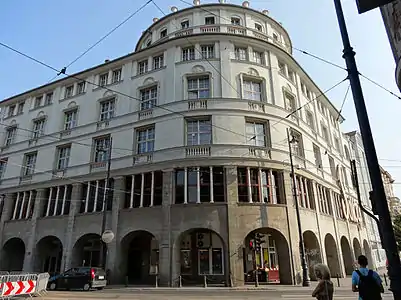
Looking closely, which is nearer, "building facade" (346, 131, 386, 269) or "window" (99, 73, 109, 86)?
"window" (99, 73, 109, 86)

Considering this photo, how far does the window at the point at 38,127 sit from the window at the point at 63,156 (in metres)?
4.04

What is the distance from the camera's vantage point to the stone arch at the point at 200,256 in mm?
20828

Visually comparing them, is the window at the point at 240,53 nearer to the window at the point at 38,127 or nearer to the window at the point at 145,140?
the window at the point at 145,140

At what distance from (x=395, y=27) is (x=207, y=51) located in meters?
21.3

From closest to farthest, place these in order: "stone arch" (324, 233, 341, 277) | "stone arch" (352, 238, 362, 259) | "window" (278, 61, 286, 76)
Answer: "stone arch" (324, 233, 341, 277)
"window" (278, 61, 286, 76)
"stone arch" (352, 238, 362, 259)

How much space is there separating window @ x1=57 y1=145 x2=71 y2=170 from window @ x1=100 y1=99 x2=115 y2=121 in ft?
15.0

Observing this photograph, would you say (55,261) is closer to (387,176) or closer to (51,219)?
(51,219)

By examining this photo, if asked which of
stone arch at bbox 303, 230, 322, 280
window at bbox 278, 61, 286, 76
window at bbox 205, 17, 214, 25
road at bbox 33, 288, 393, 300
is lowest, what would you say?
road at bbox 33, 288, 393, 300

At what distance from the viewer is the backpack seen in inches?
195

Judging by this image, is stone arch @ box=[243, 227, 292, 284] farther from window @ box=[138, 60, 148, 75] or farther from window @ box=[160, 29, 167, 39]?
window @ box=[160, 29, 167, 39]

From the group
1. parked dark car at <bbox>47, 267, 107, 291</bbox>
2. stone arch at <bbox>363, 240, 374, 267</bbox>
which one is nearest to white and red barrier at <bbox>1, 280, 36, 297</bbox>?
parked dark car at <bbox>47, 267, 107, 291</bbox>

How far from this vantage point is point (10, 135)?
34.1m

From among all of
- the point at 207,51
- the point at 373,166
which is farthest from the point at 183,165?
the point at 373,166

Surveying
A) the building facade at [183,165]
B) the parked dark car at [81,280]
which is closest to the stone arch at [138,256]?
the building facade at [183,165]
